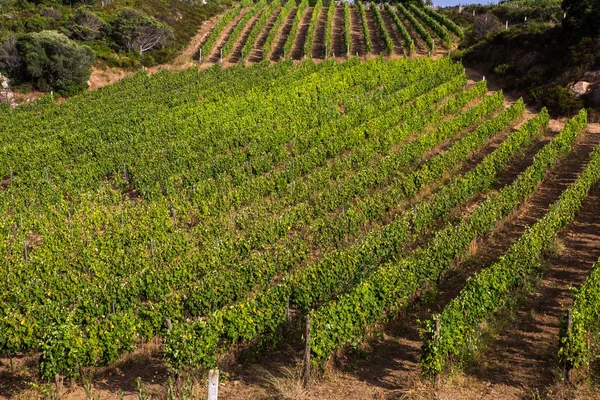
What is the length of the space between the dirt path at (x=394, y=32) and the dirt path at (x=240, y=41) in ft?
45.3

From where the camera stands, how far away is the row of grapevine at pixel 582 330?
1189 cm

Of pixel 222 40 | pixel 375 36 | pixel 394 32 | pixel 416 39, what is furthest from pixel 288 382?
pixel 394 32

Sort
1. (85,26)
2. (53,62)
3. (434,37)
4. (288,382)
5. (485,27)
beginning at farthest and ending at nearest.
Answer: (434,37) → (485,27) → (85,26) → (53,62) → (288,382)

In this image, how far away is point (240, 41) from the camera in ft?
190

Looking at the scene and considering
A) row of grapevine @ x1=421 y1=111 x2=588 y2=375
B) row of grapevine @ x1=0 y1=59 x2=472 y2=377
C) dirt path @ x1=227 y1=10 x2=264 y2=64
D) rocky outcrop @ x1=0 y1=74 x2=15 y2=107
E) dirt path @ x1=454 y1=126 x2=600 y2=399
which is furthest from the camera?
dirt path @ x1=227 y1=10 x2=264 y2=64

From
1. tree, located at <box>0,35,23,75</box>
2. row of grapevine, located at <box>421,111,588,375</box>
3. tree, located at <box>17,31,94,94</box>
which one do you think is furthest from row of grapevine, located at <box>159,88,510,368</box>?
tree, located at <box>0,35,23,75</box>

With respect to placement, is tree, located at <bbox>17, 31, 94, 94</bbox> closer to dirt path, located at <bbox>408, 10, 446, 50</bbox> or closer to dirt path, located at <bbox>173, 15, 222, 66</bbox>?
dirt path, located at <bbox>173, 15, 222, 66</bbox>

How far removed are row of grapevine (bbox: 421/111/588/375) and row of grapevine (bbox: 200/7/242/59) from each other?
37.0 metres

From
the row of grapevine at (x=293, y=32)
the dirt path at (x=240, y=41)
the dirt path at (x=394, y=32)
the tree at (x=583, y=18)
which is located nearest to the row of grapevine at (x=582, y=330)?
the tree at (x=583, y=18)

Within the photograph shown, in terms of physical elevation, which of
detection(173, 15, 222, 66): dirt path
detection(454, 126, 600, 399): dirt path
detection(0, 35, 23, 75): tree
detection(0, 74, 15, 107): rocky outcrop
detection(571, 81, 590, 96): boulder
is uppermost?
detection(173, 15, 222, 66): dirt path

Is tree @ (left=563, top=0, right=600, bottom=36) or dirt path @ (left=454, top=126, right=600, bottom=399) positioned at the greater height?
tree @ (left=563, top=0, right=600, bottom=36)

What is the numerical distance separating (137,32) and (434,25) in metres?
28.9

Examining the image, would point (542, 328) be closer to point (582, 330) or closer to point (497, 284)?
point (497, 284)

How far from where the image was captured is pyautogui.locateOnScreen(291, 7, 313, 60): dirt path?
176 ft
